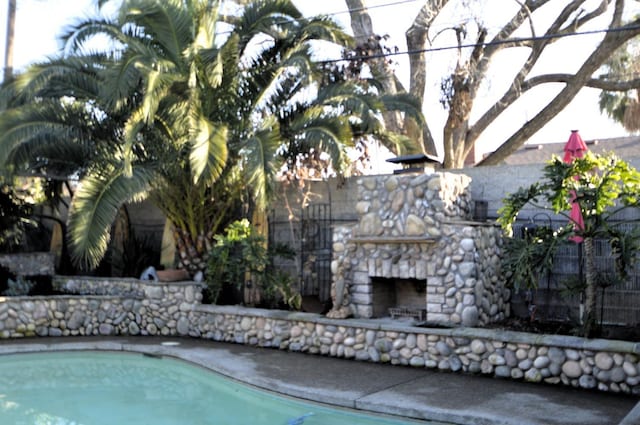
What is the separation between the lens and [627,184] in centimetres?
847

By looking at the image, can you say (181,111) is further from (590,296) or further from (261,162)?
(590,296)

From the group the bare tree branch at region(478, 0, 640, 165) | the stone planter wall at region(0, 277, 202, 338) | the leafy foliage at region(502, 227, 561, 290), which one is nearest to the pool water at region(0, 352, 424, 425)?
the stone planter wall at region(0, 277, 202, 338)

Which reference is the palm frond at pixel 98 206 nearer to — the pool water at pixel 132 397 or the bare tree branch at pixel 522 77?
the pool water at pixel 132 397

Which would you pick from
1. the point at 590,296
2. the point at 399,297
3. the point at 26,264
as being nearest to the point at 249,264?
the point at 399,297

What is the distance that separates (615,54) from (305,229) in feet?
33.0

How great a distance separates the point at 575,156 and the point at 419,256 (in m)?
2.82

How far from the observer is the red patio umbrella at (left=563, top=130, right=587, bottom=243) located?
8883 mm

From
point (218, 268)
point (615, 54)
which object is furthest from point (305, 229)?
point (615, 54)

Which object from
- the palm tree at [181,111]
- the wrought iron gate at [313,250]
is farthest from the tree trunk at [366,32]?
the wrought iron gate at [313,250]

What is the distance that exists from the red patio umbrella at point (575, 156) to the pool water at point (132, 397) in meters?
3.64

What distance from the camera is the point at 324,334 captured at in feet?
35.6

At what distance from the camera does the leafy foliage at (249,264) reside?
1204 centimetres

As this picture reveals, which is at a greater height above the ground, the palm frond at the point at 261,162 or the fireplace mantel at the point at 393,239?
the palm frond at the point at 261,162

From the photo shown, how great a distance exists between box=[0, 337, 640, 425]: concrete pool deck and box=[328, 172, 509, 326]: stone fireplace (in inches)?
48.2
